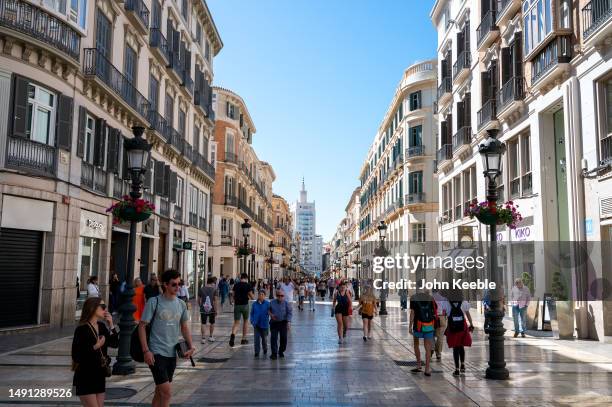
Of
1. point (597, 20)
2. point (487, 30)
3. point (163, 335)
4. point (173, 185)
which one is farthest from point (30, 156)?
point (487, 30)

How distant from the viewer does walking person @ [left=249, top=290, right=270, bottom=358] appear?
482 inches

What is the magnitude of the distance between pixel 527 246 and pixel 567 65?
23.3 feet

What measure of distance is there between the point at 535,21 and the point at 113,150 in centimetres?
1579

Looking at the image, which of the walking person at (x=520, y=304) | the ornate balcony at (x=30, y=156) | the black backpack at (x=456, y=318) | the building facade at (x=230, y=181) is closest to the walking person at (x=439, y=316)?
the black backpack at (x=456, y=318)

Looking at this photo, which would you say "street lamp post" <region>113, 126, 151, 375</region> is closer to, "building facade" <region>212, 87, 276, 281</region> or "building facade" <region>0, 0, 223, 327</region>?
"building facade" <region>0, 0, 223, 327</region>

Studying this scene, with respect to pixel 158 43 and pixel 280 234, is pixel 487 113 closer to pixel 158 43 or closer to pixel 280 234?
pixel 158 43

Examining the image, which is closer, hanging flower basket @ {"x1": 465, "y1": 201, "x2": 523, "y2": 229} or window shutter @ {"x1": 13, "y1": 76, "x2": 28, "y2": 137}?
hanging flower basket @ {"x1": 465, "y1": 201, "x2": 523, "y2": 229}

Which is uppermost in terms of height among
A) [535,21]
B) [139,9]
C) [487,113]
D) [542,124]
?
[139,9]

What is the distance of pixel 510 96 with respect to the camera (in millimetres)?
20641

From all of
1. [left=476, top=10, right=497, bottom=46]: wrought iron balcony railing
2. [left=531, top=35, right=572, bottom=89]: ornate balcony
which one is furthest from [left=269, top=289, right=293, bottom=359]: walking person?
[left=476, top=10, right=497, bottom=46]: wrought iron balcony railing

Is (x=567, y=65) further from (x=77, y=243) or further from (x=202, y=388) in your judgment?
(x=77, y=243)

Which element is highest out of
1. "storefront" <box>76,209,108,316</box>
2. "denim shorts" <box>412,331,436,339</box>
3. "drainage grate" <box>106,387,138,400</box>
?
"storefront" <box>76,209,108,316</box>

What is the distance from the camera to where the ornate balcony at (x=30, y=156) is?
15172 mm

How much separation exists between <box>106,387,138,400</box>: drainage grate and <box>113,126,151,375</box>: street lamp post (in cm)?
126
